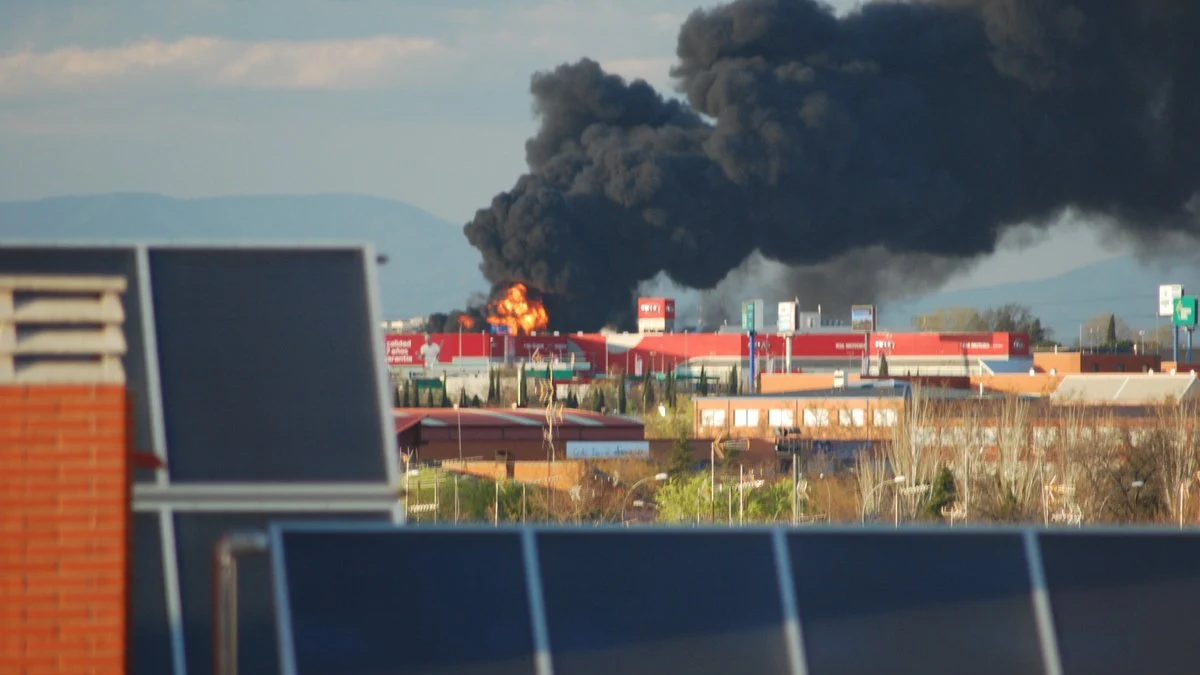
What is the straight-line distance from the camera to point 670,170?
337 ft

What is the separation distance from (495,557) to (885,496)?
1317 inches

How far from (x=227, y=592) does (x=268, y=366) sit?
1.21 meters

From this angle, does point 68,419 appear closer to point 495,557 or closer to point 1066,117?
point 495,557

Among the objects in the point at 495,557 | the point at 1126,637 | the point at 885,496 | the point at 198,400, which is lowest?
the point at 885,496

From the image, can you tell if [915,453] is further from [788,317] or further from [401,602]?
[788,317]

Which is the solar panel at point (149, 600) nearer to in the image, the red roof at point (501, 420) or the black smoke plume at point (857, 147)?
the red roof at point (501, 420)

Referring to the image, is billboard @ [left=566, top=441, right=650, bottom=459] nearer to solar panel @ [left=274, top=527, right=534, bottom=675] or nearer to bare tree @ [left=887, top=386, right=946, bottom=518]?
bare tree @ [left=887, top=386, right=946, bottom=518]

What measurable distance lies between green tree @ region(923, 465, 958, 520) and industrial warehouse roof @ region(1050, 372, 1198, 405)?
59.1 feet

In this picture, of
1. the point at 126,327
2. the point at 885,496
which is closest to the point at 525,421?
the point at 885,496

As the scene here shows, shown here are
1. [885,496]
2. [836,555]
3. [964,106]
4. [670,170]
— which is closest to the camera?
[836,555]

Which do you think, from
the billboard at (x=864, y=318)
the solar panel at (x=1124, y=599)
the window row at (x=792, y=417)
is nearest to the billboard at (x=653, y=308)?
the billboard at (x=864, y=318)

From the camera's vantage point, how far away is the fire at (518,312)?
335 feet

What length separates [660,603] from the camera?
5.75 meters

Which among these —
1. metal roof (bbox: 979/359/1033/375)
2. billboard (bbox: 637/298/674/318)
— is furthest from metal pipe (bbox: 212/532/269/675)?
billboard (bbox: 637/298/674/318)
